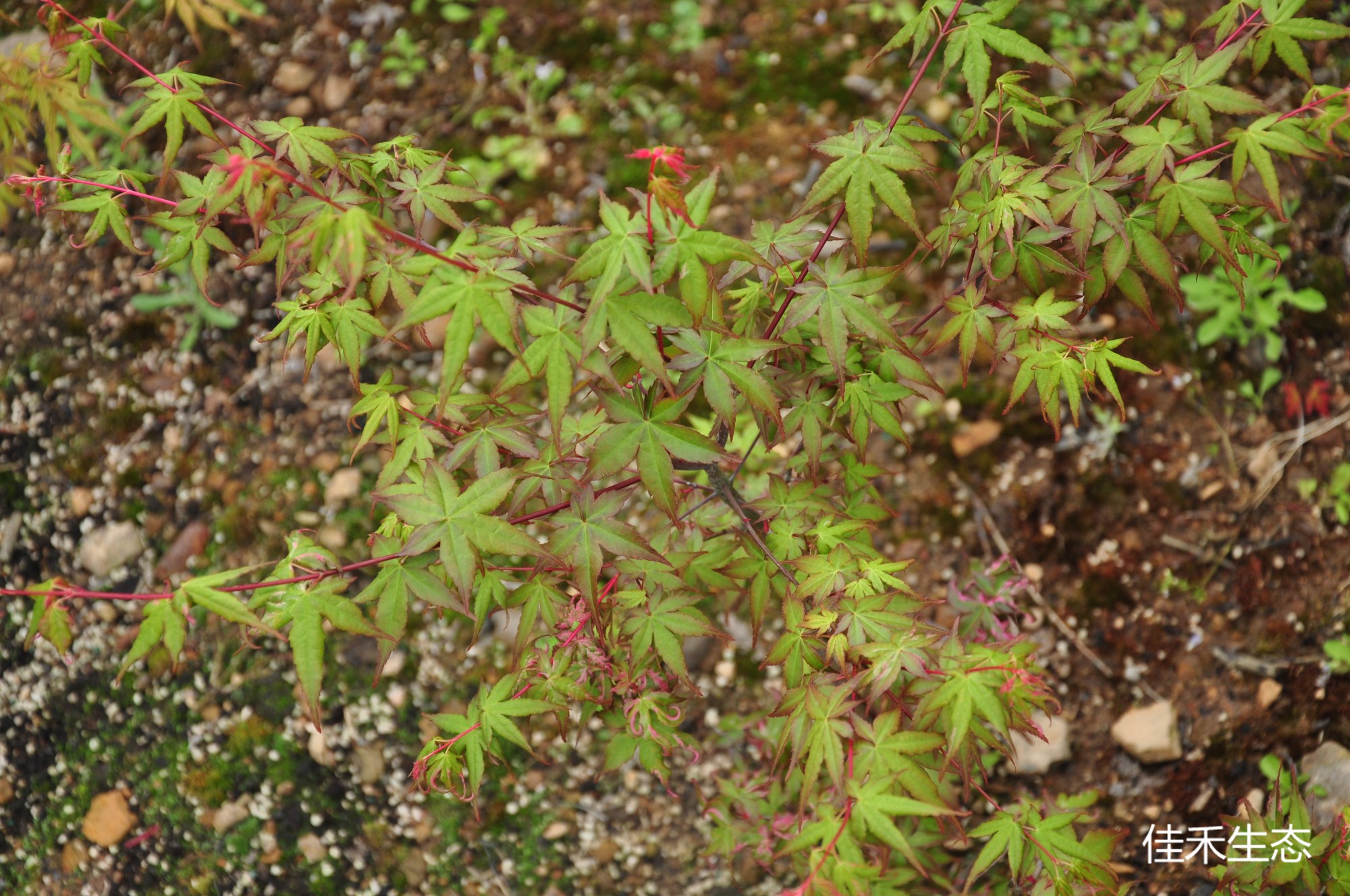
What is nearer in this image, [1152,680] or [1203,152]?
[1203,152]

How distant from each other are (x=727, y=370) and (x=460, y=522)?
0.46 metres

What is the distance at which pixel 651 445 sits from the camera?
1.36 m

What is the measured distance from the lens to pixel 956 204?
154 cm

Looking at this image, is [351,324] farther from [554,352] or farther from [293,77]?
[293,77]

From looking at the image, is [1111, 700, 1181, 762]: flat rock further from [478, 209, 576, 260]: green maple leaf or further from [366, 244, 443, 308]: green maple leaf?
[366, 244, 443, 308]: green maple leaf

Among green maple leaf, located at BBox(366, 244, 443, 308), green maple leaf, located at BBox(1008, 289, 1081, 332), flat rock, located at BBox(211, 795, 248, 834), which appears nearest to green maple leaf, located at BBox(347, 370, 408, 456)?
green maple leaf, located at BBox(366, 244, 443, 308)

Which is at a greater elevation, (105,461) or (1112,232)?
(1112,232)

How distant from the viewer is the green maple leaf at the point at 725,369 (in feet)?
4.41

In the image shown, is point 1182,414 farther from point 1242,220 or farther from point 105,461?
point 105,461

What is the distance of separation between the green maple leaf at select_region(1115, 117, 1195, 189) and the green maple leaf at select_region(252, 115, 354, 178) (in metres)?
1.23

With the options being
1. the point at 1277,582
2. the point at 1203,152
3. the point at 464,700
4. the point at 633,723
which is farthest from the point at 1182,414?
the point at 464,700

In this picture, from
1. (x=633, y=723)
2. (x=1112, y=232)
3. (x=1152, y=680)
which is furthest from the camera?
(x=1152, y=680)

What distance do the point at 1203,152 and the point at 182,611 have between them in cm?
162

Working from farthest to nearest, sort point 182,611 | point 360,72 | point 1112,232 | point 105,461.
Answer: point 360,72 → point 105,461 → point 1112,232 → point 182,611
